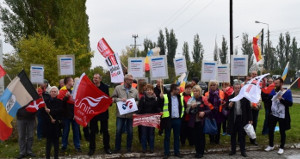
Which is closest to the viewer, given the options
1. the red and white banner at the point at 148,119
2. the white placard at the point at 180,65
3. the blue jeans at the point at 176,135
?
the blue jeans at the point at 176,135

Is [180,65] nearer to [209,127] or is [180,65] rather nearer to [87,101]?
[209,127]

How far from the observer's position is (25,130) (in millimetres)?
8148

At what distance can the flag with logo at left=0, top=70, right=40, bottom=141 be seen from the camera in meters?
7.04

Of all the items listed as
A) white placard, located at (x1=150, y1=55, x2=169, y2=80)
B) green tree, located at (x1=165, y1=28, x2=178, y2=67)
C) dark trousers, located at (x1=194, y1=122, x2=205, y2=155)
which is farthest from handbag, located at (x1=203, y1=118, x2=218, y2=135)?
green tree, located at (x1=165, y1=28, x2=178, y2=67)

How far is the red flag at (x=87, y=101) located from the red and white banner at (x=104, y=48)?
185cm

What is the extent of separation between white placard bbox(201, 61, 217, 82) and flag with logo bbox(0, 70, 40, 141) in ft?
18.2

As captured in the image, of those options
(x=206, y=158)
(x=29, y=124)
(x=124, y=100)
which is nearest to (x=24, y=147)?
(x=29, y=124)

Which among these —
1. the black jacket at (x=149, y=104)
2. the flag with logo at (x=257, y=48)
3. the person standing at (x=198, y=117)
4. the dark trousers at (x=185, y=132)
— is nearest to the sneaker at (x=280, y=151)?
the person standing at (x=198, y=117)

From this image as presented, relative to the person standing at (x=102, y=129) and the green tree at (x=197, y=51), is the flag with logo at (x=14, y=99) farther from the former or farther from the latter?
the green tree at (x=197, y=51)

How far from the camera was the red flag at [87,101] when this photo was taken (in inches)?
302

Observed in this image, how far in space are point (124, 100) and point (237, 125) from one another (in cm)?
313

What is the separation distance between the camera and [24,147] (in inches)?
318

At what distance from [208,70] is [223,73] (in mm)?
543

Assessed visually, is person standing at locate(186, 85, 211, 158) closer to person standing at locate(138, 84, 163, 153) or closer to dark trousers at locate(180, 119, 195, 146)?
person standing at locate(138, 84, 163, 153)
